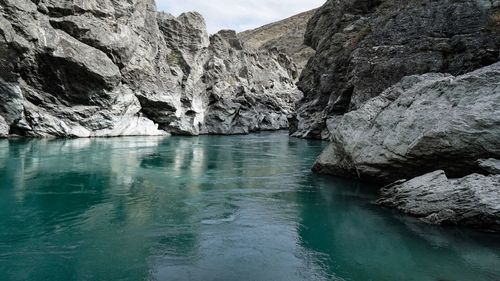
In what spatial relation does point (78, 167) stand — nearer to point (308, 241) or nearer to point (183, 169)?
point (183, 169)

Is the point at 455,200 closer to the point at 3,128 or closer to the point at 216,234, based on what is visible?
the point at 216,234

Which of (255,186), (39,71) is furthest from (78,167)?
(39,71)

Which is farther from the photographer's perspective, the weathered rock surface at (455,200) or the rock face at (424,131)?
the rock face at (424,131)

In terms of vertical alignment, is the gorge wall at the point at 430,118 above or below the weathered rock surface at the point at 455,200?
above

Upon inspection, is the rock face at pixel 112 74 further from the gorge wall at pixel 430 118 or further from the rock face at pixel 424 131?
the rock face at pixel 424 131

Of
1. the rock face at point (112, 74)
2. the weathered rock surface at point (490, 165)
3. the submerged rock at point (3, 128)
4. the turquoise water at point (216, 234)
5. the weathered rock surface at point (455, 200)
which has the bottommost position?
the turquoise water at point (216, 234)

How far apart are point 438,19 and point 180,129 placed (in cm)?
3141

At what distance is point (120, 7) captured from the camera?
45375 mm

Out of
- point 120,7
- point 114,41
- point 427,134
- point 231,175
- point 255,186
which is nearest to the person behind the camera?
point 427,134

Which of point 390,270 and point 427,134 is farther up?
point 427,134

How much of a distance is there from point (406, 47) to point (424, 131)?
2027cm

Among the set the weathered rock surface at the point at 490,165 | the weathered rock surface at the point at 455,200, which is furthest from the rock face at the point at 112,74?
the weathered rock surface at the point at 490,165

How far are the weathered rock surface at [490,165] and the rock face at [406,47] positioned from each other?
16986 mm

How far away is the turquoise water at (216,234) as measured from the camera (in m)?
7.62
